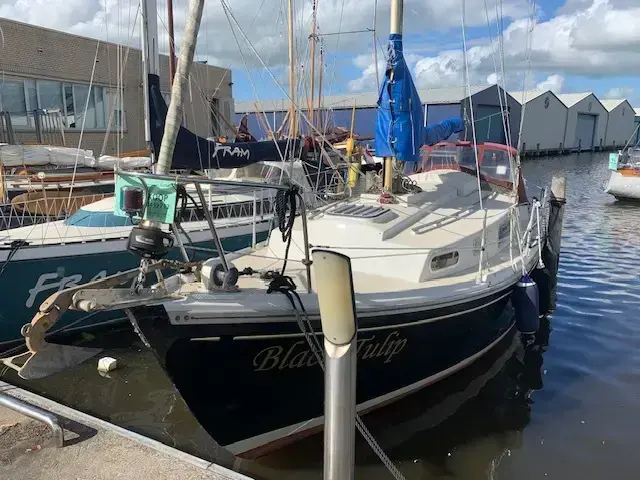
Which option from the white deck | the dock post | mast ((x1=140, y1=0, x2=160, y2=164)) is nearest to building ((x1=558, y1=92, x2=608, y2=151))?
the dock post

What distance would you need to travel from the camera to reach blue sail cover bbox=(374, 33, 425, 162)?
21.9 ft

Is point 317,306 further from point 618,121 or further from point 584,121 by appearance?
point 618,121

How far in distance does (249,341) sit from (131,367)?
3.59m

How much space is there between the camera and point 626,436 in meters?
5.69

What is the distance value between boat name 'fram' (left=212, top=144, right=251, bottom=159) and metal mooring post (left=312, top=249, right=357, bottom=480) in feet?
14.8

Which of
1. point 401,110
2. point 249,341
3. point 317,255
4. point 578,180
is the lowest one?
point 578,180

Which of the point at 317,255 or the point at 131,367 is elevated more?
the point at 317,255

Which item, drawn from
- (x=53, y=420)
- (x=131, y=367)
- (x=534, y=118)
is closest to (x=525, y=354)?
(x=131, y=367)

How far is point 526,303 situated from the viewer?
6.51 meters

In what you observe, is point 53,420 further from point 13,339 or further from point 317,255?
point 13,339

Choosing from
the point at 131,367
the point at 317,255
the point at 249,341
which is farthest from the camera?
the point at 131,367

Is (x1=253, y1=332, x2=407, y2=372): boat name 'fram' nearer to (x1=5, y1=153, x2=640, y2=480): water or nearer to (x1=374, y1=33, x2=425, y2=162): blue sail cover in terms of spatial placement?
Answer: (x1=5, y1=153, x2=640, y2=480): water

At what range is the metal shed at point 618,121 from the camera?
7288 cm

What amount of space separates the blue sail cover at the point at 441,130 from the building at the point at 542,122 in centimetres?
4574
